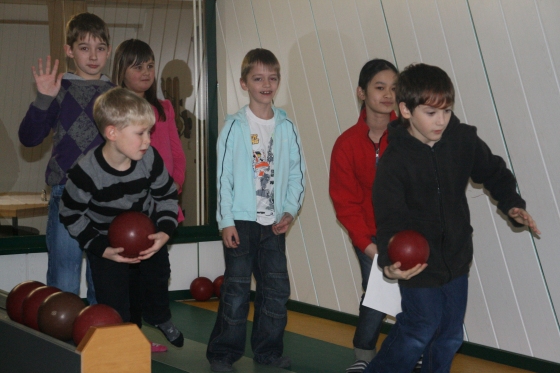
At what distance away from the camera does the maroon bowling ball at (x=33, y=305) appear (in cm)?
351

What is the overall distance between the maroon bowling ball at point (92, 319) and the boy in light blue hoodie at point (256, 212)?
49.0 inches

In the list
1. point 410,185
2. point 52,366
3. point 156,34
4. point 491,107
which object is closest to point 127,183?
point 52,366

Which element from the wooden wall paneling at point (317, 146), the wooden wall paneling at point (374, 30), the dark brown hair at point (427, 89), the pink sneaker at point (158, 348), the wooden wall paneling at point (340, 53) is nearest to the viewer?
the dark brown hair at point (427, 89)

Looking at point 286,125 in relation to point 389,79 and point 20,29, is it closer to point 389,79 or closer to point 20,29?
point 389,79

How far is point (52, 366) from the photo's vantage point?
3.05 meters

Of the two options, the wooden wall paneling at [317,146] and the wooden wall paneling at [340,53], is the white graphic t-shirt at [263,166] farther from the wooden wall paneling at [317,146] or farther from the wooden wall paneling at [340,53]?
the wooden wall paneling at [317,146]

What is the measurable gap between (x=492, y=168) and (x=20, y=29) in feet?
14.2

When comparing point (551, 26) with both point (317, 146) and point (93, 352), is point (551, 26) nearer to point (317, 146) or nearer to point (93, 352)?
point (317, 146)

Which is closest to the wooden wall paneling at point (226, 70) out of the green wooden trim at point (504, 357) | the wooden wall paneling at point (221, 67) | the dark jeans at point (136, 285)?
the wooden wall paneling at point (221, 67)

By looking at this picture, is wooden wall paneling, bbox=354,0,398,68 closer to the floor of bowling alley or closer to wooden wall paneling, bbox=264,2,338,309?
wooden wall paneling, bbox=264,2,338,309

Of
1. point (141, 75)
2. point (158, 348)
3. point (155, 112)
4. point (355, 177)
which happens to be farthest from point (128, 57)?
point (158, 348)

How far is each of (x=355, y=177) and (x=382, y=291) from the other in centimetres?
92

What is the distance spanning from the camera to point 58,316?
11.0 ft

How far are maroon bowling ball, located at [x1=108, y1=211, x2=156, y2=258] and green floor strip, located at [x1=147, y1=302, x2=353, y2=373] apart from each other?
1.16 meters
